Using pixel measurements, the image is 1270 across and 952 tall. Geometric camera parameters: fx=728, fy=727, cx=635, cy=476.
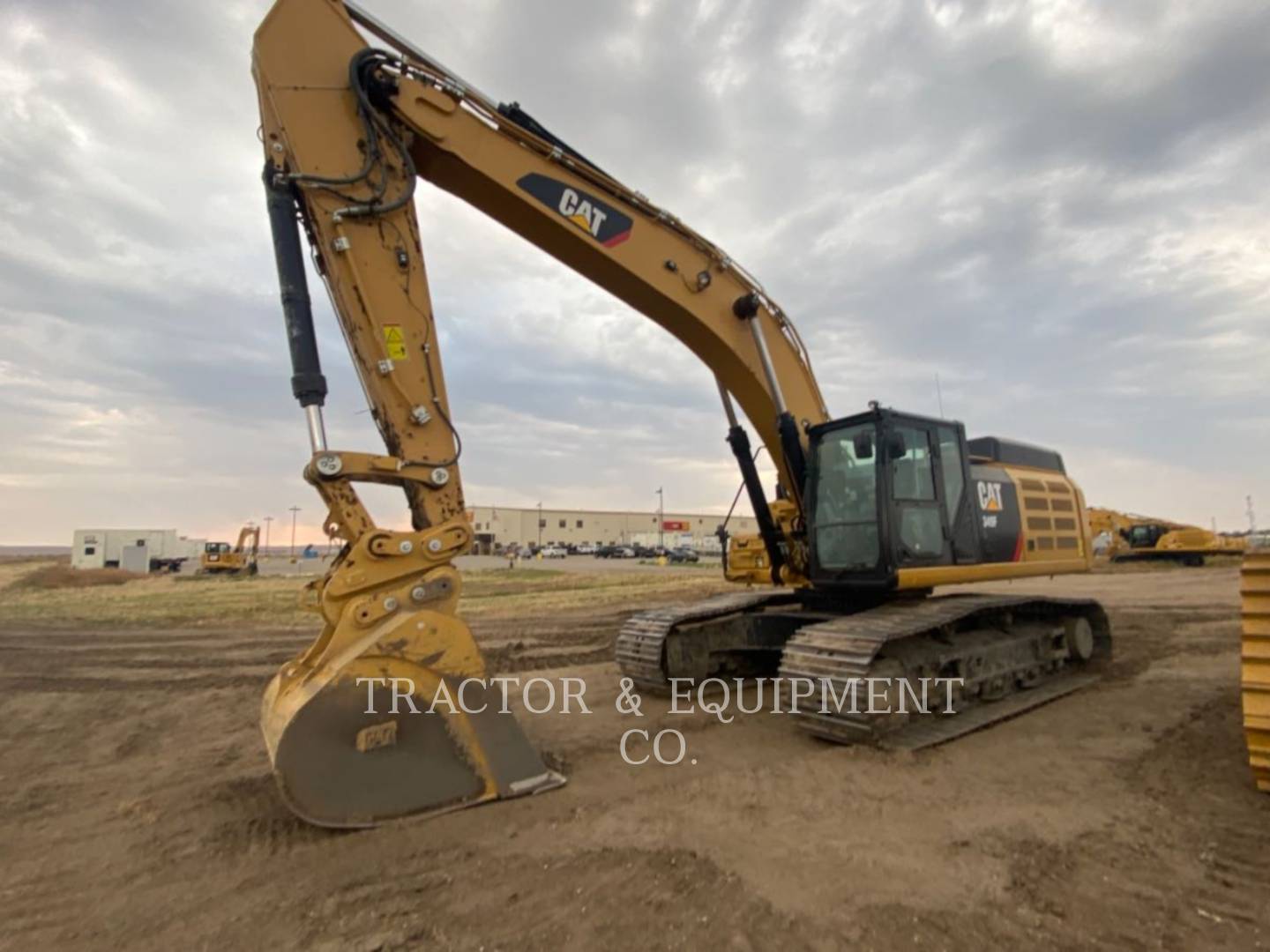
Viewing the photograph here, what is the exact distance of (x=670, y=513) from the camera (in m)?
102

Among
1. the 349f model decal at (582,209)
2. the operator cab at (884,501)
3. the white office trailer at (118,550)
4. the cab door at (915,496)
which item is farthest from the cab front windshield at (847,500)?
the white office trailer at (118,550)

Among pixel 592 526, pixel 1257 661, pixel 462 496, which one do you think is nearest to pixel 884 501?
pixel 1257 661

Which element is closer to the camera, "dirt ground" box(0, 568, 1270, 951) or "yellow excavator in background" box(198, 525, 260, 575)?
"dirt ground" box(0, 568, 1270, 951)

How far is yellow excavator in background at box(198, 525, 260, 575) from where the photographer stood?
3872cm

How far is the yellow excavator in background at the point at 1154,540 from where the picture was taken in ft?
94.3

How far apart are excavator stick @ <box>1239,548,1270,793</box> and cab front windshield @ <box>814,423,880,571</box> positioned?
2.43 meters

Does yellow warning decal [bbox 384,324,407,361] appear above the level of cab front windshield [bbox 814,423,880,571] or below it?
above

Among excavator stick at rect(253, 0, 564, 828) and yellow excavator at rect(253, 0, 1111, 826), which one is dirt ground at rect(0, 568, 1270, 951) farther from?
yellow excavator at rect(253, 0, 1111, 826)

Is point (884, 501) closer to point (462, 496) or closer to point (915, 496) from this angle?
point (915, 496)

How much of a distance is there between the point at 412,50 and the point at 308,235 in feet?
5.13

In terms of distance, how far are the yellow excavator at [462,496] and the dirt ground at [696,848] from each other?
436 millimetres

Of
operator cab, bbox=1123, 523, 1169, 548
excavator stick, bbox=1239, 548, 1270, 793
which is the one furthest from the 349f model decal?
operator cab, bbox=1123, 523, 1169, 548

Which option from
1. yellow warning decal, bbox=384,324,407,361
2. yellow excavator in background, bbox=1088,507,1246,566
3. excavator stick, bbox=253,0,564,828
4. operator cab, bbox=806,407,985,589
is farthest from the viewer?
yellow excavator in background, bbox=1088,507,1246,566

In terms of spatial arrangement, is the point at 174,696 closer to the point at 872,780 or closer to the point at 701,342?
the point at 701,342
